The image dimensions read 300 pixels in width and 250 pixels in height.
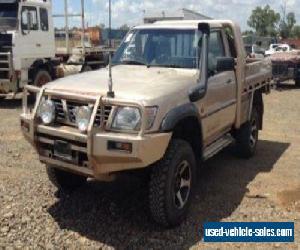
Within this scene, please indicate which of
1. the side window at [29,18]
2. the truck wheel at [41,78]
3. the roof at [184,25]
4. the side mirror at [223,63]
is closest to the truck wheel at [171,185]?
the side mirror at [223,63]

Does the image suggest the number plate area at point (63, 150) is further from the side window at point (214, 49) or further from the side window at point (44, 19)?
the side window at point (44, 19)

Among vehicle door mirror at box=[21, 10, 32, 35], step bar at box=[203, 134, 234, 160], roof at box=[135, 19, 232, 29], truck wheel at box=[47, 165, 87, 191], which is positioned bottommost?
truck wheel at box=[47, 165, 87, 191]

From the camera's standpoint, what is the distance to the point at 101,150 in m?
4.38

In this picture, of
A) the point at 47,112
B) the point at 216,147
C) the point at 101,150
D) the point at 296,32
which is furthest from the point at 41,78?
the point at 296,32

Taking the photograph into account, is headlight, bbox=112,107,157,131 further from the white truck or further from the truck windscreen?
the truck windscreen

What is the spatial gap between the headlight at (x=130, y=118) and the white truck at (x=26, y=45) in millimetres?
7624

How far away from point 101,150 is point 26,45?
31.3ft

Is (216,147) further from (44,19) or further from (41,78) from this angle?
(44,19)

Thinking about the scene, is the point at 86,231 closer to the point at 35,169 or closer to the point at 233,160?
the point at 35,169

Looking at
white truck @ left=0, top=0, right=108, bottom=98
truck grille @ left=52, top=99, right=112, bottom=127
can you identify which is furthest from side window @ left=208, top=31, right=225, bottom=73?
white truck @ left=0, top=0, right=108, bottom=98

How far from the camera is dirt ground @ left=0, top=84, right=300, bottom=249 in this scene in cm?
470

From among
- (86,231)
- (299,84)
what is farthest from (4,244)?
(299,84)

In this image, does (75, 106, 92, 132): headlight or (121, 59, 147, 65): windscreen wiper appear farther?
(121, 59, 147, 65): windscreen wiper

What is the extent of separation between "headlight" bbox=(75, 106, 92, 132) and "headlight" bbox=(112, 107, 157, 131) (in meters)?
0.26
